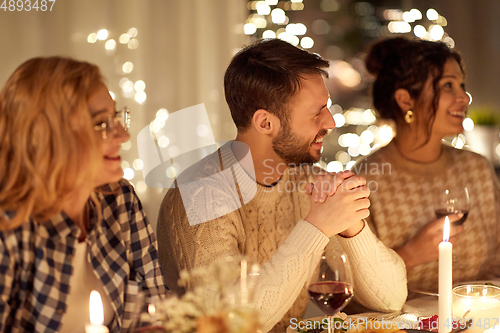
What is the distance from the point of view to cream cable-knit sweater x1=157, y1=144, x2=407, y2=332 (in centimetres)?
114

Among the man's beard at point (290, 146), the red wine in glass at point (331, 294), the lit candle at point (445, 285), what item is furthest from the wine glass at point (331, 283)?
the man's beard at point (290, 146)

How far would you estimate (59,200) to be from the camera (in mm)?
Result: 873

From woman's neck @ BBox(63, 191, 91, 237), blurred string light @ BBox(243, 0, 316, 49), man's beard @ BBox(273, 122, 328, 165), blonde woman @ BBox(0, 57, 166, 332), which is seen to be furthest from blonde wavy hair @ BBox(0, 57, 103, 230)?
blurred string light @ BBox(243, 0, 316, 49)

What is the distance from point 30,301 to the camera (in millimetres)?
916

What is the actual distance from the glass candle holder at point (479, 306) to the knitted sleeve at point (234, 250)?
13.0 inches

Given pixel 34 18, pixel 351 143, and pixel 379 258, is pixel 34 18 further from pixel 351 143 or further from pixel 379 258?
pixel 351 143

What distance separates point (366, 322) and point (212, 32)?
159 cm

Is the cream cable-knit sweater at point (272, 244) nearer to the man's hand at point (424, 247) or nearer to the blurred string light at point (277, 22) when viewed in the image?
the man's hand at point (424, 247)

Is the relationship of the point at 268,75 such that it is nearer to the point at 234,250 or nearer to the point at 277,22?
the point at 234,250

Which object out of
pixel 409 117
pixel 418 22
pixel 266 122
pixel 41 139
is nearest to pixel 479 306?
pixel 266 122

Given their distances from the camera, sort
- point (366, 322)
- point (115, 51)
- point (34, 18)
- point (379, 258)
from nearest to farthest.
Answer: point (366, 322), point (379, 258), point (34, 18), point (115, 51)

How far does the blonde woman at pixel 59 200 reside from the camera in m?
0.83

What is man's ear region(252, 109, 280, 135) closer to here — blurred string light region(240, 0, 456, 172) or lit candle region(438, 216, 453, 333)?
lit candle region(438, 216, 453, 333)

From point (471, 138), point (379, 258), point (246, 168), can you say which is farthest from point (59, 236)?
point (471, 138)
